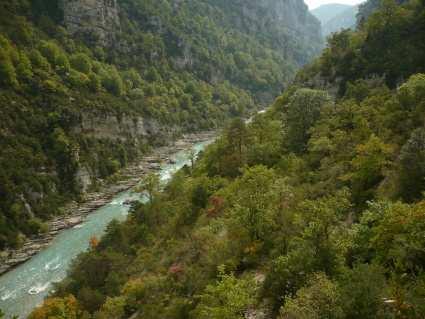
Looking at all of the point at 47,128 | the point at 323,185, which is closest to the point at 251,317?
the point at 323,185

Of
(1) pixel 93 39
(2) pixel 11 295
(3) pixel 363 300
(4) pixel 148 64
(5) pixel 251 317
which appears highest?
(1) pixel 93 39

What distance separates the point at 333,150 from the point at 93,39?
461 feet

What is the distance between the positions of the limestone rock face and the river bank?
52.7 m

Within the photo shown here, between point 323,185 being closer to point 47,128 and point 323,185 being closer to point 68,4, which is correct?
point 47,128

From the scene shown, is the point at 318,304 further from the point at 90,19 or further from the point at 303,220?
the point at 90,19

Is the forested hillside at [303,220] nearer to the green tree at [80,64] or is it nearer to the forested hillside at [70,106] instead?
the forested hillside at [70,106]

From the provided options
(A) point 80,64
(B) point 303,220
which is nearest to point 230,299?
(B) point 303,220

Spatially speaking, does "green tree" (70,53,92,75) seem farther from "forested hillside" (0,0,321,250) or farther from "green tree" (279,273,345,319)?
"green tree" (279,273,345,319)

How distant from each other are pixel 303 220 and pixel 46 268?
2106 inches

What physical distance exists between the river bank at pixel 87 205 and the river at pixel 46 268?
139cm

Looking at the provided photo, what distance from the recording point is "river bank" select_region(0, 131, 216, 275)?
7262 centimetres

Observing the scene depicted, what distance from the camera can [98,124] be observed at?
123 meters

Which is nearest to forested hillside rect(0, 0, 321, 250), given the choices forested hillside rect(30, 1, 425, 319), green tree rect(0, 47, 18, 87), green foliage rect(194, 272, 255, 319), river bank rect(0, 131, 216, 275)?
green tree rect(0, 47, 18, 87)

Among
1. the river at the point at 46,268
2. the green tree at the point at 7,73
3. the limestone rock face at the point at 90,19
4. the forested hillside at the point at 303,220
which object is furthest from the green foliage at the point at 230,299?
the limestone rock face at the point at 90,19
